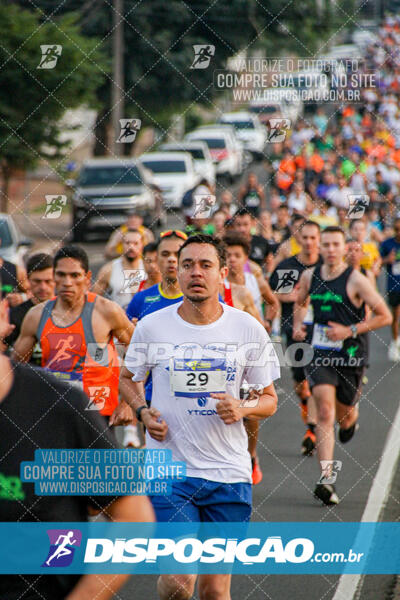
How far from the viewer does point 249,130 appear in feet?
158

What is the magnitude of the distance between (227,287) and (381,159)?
86.4ft

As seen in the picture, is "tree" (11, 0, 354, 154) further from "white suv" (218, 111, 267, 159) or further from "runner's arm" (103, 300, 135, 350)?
"runner's arm" (103, 300, 135, 350)

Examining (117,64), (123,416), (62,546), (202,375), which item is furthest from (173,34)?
(62,546)

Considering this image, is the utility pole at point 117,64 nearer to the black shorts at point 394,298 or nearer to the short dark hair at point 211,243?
the black shorts at point 394,298

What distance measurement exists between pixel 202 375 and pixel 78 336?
243 cm

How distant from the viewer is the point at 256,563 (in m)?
7.17

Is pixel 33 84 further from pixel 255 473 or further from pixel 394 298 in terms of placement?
pixel 255 473

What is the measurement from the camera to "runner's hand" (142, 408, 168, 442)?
5.72 m

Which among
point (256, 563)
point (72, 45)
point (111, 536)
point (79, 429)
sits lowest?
point (256, 563)

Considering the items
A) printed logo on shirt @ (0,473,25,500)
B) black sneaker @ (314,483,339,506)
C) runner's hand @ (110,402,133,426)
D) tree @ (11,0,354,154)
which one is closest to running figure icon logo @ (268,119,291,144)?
black sneaker @ (314,483,339,506)

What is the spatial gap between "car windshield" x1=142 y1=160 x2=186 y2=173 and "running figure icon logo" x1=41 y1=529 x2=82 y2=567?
32.6 meters

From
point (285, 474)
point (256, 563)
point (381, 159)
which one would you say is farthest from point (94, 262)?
point (256, 563)

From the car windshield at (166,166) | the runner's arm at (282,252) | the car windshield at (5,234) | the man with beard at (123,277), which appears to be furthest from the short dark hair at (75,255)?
the car windshield at (166,166)

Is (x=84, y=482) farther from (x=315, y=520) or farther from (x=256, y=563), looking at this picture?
(x=315, y=520)
